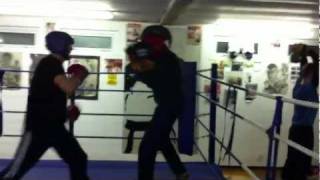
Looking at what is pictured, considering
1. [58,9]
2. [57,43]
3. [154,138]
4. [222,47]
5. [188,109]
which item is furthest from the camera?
[222,47]

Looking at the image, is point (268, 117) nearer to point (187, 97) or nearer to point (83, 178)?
point (187, 97)

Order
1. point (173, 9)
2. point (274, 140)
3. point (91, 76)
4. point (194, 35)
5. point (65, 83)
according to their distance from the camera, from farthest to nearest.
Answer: point (194, 35), point (91, 76), point (173, 9), point (65, 83), point (274, 140)

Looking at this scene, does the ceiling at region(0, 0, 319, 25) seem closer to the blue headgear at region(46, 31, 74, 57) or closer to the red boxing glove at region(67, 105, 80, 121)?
the red boxing glove at region(67, 105, 80, 121)

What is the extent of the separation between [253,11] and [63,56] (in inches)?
127

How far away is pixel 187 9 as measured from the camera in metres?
5.68

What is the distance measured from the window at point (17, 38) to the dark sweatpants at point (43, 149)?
14.1 feet

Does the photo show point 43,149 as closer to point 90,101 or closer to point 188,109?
point 188,109

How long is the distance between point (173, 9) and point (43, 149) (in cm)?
263

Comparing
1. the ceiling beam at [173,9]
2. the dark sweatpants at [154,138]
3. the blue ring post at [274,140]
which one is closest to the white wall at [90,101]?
the ceiling beam at [173,9]

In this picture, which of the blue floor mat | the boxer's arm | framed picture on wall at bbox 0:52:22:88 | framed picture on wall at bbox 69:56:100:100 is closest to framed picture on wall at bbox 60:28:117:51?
framed picture on wall at bbox 69:56:100:100

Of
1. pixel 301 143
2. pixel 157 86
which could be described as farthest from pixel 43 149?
pixel 301 143

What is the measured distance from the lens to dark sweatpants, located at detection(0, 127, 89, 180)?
126 inches

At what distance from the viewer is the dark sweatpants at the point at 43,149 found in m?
3.21

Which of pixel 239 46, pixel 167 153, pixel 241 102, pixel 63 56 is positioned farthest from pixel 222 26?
pixel 63 56
